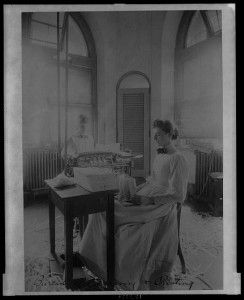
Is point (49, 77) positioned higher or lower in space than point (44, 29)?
lower

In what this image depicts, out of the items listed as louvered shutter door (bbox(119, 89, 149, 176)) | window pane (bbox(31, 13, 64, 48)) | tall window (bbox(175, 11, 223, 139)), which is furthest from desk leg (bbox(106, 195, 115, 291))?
window pane (bbox(31, 13, 64, 48))

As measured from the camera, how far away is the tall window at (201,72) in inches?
73.7

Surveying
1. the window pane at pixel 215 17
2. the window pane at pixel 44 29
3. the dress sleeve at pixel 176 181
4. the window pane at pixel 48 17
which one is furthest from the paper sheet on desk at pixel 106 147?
the window pane at pixel 215 17

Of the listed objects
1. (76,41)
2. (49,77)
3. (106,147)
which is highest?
(76,41)

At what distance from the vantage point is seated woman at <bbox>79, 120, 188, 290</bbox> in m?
1.81

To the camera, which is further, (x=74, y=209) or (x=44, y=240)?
(x=44, y=240)

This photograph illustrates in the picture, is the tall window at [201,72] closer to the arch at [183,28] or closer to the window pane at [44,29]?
the arch at [183,28]

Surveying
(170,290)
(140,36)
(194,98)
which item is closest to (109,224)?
(170,290)

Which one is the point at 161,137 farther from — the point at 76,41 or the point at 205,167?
the point at 76,41

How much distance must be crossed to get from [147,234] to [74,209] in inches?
18.9

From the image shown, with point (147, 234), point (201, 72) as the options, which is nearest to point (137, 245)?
point (147, 234)

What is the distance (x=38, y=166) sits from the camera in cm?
184

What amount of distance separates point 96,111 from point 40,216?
75 cm

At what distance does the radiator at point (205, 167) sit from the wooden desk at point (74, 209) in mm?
547
